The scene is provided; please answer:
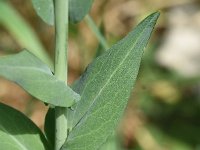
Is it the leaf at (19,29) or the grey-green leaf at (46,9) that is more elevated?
→ the grey-green leaf at (46,9)

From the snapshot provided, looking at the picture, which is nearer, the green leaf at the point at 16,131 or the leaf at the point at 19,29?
the green leaf at the point at 16,131

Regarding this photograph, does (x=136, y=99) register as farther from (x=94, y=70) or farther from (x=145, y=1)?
(x=94, y=70)

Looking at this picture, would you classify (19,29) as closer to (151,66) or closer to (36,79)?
(151,66)

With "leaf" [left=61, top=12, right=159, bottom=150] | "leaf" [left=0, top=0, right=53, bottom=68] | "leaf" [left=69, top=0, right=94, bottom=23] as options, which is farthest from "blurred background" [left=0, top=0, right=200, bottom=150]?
"leaf" [left=61, top=12, right=159, bottom=150]

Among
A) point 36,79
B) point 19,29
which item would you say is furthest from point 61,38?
point 19,29

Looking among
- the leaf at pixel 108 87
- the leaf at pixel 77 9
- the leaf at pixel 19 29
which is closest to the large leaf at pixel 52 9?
the leaf at pixel 77 9

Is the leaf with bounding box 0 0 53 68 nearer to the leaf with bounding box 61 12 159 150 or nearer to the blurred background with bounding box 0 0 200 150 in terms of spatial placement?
the blurred background with bounding box 0 0 200 150

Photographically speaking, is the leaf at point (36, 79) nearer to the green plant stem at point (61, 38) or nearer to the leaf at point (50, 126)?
the green plant stem at point (61, 38)
